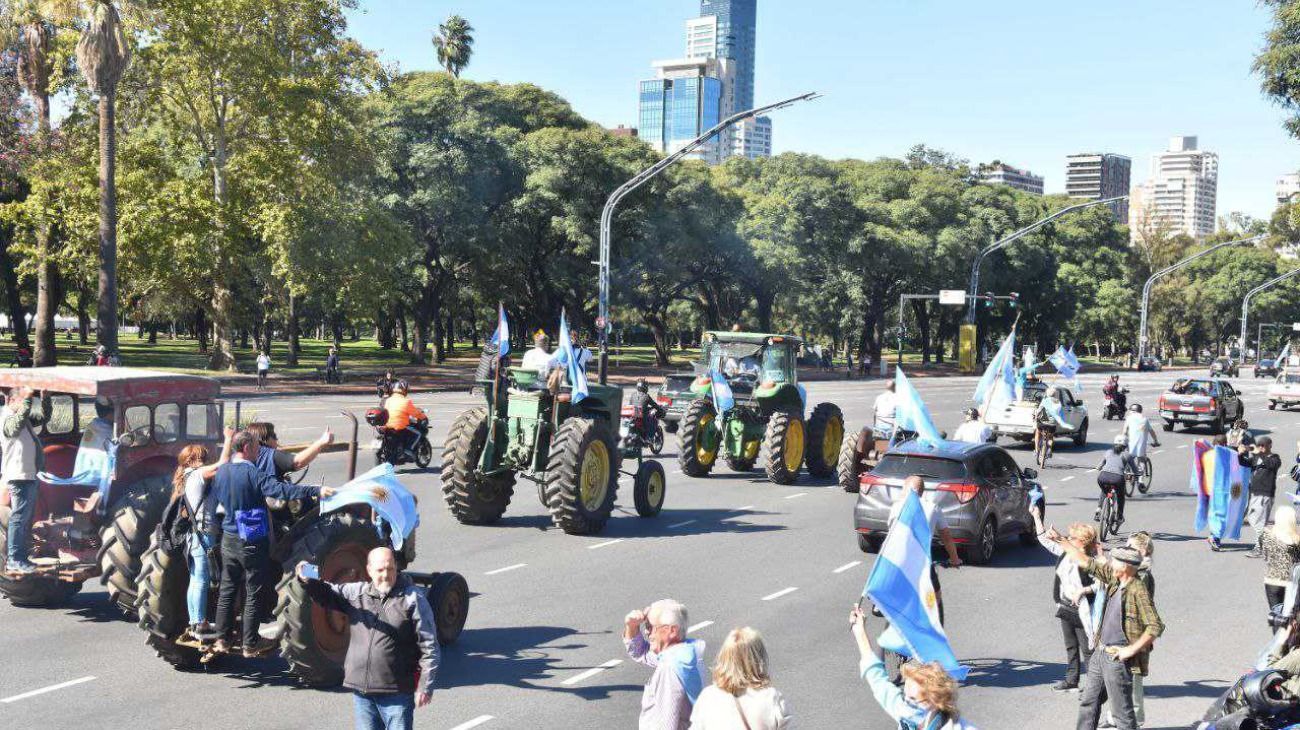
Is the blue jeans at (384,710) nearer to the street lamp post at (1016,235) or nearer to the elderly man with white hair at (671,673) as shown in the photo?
the elderly man with white hair at (671,673)

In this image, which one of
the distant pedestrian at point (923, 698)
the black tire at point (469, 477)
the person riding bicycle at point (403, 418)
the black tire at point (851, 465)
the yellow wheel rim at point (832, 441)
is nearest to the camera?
the distant pedestrian at point (923, 698)

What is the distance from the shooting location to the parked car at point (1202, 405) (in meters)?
33.2

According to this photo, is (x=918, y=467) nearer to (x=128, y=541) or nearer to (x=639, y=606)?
(x=639, y=606)

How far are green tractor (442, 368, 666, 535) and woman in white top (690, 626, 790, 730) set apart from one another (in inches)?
365

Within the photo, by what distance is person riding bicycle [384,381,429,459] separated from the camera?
1991 centimetres

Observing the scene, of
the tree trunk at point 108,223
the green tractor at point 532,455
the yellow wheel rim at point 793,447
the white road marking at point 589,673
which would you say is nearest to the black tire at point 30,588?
the white road marking at point 589,673

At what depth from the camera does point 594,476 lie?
15094 millimetres

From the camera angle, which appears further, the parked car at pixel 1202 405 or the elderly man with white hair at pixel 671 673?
the parked car at pixel 1202 405

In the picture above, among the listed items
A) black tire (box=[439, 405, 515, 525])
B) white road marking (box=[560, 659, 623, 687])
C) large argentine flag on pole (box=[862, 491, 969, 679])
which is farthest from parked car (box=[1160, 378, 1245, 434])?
large argentine flag on pole (box=[862, 491, 969, 679])

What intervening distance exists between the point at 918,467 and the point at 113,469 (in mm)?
8966

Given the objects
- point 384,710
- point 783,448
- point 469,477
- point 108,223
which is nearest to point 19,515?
point 384,710

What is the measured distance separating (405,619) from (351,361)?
56316mm

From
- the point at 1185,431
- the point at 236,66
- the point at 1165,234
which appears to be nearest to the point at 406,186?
the point at 236,66

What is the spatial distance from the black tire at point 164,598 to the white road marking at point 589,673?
282 cm
